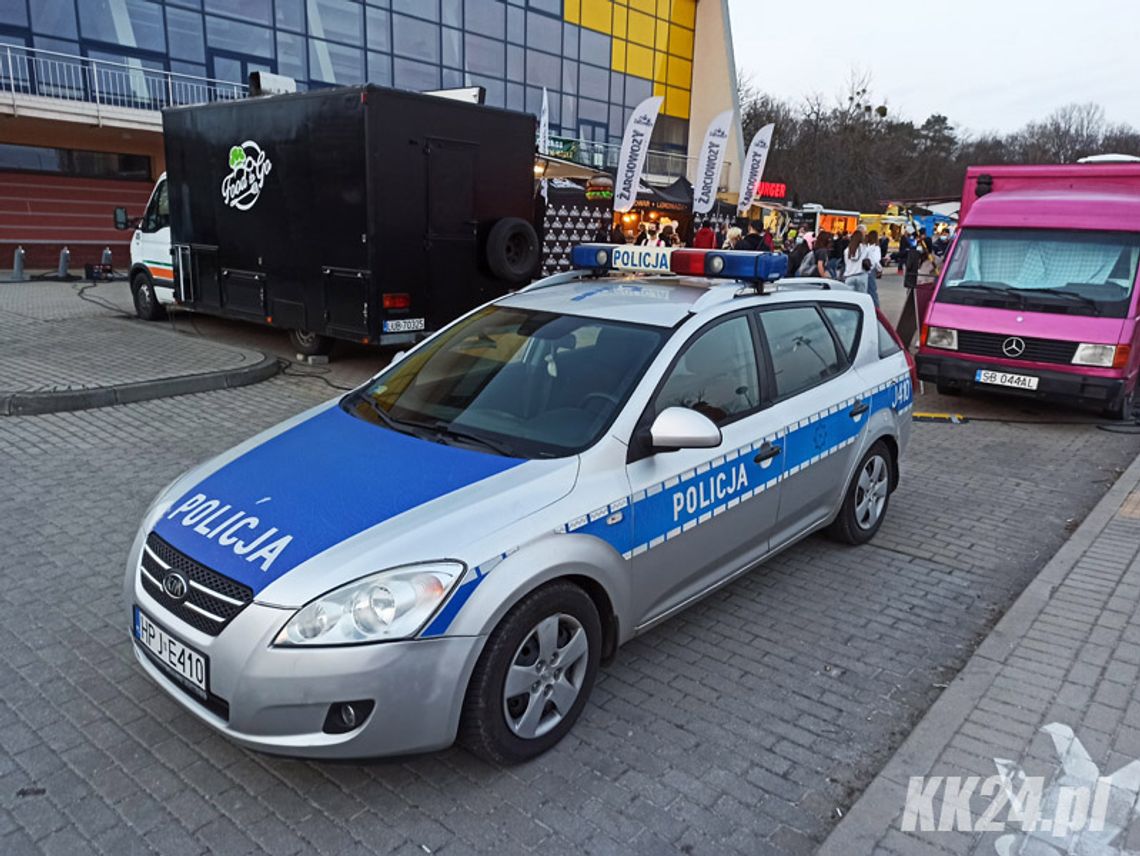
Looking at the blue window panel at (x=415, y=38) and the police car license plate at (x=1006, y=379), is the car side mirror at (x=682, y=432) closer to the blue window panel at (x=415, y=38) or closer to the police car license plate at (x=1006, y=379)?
the police car license plate at (x=1006, y=379)

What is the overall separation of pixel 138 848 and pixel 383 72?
87.2 feet

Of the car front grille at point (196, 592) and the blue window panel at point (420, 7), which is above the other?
the blue window panel at point (420, 7)

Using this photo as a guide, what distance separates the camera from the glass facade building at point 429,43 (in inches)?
811

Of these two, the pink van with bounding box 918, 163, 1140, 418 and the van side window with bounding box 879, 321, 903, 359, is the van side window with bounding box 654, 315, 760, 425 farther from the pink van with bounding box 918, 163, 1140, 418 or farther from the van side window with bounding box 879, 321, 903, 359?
the pink van with bounding box 918, 163, 1140, 418

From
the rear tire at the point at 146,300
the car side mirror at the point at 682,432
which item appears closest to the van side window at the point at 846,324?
the car side mirror at the point at 682,432

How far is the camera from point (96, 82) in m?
20.2

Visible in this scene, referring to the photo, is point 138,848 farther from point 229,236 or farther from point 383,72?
point 383,72

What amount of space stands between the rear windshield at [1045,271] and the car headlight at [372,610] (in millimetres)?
8025

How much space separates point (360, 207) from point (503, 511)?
6608 millimetres

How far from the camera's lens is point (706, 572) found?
3824 mm

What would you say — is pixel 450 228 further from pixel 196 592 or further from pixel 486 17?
pixel 486 17

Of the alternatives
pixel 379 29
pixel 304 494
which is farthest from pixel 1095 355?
pixel 379 29

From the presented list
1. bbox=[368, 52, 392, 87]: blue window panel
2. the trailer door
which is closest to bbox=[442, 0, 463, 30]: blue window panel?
bbox=[368, 52, 392, 87]: blue window panel

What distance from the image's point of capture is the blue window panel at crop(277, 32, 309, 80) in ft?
77.3
